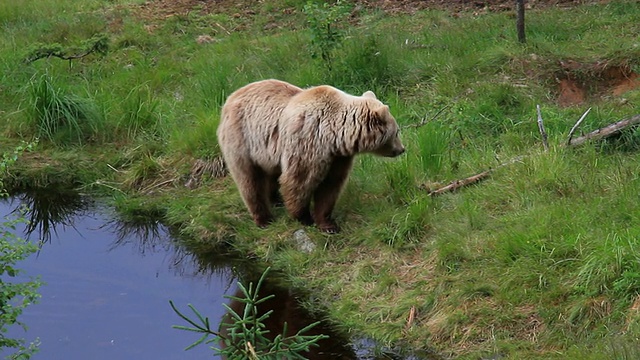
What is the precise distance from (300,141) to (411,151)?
122 cm

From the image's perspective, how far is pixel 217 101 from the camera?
990 centimetres

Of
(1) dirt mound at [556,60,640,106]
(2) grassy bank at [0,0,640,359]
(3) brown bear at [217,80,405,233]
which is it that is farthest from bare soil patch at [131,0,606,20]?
(3) brown bear at [217,80,405,233]

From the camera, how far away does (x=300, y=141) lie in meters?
7.38

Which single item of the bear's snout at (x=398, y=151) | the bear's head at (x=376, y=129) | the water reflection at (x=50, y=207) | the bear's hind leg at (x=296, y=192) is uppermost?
the bear's head at (x=376, y=129)

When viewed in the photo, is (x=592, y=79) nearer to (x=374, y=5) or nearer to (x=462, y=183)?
(x=462, y=183)

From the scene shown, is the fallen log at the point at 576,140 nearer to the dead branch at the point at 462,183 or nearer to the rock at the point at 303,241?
the dead branch at the point at 462,183

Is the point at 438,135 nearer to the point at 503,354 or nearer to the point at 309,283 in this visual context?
the point at 309,283

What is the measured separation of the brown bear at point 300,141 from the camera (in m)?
7.33

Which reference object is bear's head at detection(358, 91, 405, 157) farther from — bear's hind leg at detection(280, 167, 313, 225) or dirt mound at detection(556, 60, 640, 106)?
dirt mound at detection(556, 60, 640, 106)

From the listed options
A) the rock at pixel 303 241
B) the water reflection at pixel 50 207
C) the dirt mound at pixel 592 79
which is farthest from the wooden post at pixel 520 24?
the water reflection at pixel 50 207

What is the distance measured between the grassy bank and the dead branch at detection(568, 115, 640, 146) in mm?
106

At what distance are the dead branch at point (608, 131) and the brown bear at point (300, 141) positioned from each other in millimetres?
1450

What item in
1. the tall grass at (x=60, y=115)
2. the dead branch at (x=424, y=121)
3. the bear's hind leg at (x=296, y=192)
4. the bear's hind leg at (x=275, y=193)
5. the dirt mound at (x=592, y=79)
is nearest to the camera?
the bear's hind leg at (x=296, y=192)

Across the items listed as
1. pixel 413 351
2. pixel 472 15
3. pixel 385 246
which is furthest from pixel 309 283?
pixel 472 15
